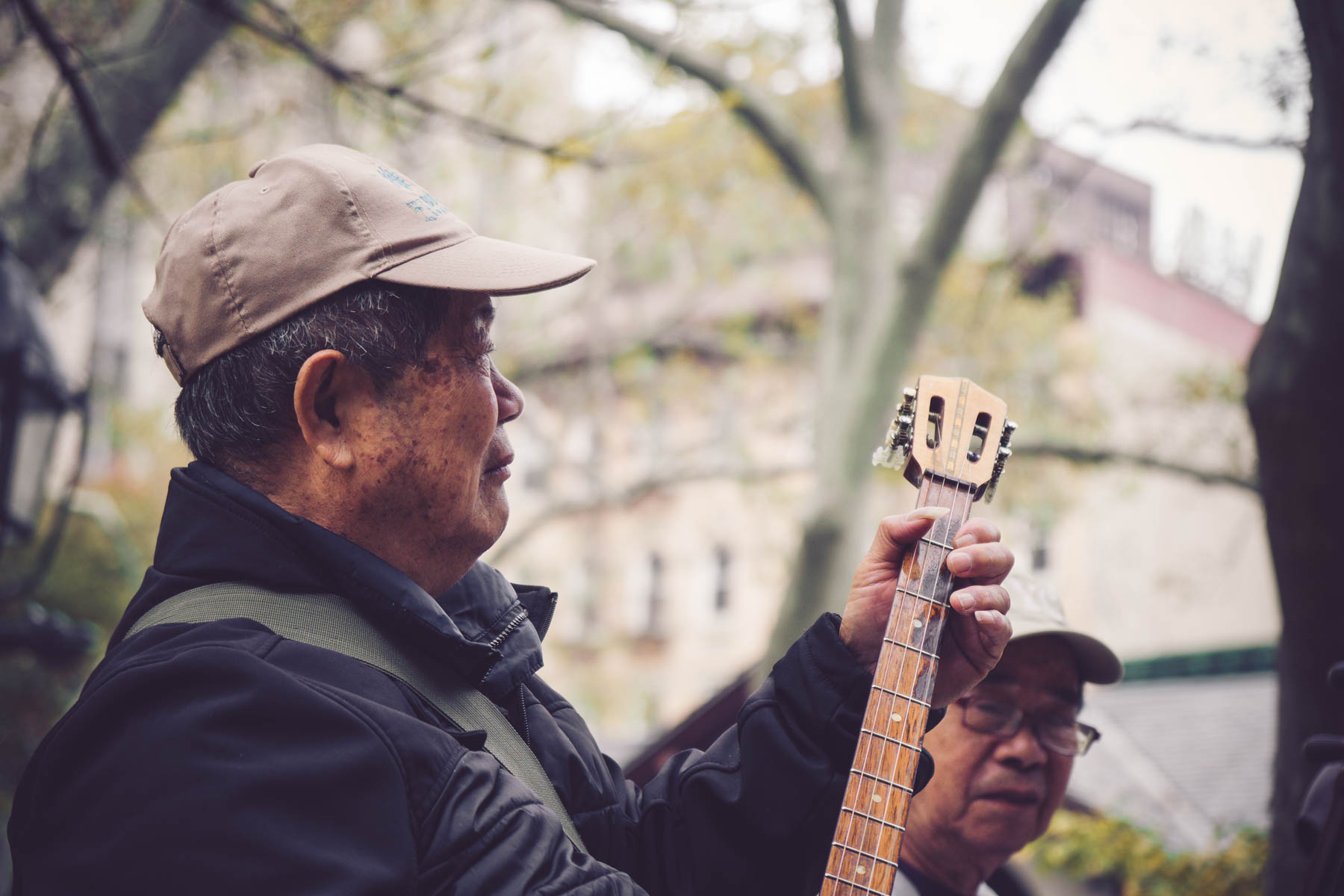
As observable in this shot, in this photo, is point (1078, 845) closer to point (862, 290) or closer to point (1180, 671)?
point (862, 290)

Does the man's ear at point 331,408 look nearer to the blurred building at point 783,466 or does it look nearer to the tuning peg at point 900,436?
the tuning peg at point 900,436

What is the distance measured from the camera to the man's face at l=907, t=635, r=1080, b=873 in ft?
8.54

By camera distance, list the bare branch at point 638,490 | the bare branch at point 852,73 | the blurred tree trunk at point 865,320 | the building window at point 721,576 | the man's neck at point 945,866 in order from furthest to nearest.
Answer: the building window at point 721,576
the bare branch at point 638,490
the bare branch at point 852,73
the blurred tree trunk at point 865,320
the man's neck at point 945,866

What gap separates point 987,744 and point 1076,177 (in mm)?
6595

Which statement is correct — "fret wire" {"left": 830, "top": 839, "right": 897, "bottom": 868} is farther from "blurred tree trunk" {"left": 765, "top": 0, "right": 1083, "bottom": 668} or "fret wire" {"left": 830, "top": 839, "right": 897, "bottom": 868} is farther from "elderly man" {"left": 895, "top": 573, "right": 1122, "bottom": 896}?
"blurred tree trunk" {"left": 765, "top": 0, "right": 1083, "bottom": 668}

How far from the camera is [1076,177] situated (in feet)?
27.5

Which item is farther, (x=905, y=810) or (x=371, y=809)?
(x=905, y=810)

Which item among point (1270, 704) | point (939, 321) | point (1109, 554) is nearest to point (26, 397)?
point (939, 321)

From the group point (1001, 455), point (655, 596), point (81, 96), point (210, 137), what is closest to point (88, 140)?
point (210, 137)

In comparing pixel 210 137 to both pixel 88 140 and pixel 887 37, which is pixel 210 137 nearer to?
pixel 88 140

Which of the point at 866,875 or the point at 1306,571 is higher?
the point at 1306,571

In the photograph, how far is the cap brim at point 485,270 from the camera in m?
1.60

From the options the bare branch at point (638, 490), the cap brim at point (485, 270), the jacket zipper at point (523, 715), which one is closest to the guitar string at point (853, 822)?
the jacket zipper at point (523, 715)

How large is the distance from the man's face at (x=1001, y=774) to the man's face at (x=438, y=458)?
1407 millimetres
